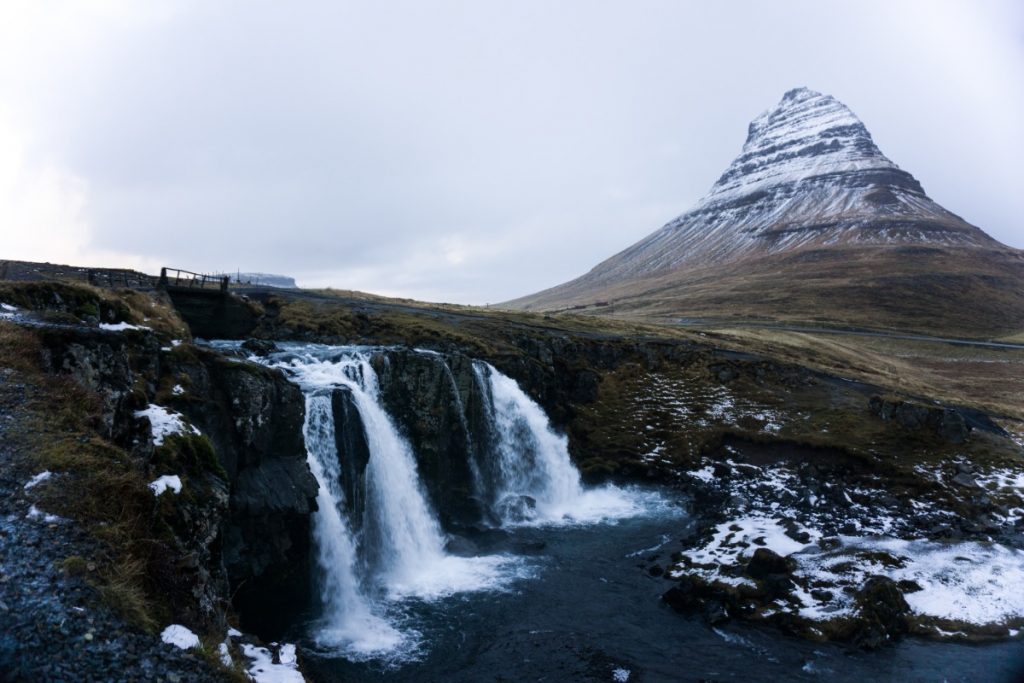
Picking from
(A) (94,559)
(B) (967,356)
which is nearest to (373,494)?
(A) (94,559)

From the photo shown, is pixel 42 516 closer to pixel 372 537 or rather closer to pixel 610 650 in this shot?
pixel 372 537

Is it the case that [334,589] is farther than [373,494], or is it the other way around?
[373,494]

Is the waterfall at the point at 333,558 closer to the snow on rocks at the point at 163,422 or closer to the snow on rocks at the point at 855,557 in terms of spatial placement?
the snow on rocks at the point at 163,422

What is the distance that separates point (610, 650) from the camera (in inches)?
864

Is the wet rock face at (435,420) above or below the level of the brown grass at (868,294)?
below

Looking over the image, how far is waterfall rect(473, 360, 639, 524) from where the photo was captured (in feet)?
122

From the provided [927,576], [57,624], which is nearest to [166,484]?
[57,624]

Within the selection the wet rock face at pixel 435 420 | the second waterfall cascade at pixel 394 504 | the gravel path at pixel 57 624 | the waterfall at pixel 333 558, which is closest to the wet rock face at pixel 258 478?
the waterfall at pixel 333 558

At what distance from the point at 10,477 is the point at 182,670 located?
5.89m

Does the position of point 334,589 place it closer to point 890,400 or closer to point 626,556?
point 626,556

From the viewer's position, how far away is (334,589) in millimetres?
24641

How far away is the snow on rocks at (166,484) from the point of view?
1445 cm

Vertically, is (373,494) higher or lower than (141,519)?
lower

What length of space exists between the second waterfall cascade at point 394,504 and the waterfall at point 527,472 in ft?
0.28
